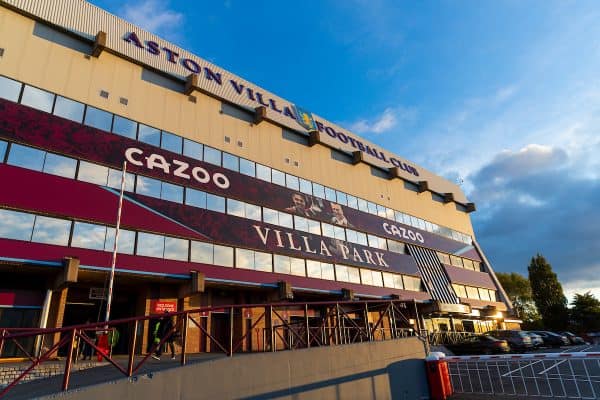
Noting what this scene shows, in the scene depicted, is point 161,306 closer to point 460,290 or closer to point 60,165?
point 60,165

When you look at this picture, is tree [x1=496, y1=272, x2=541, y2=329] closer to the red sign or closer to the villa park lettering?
the villa park lettering

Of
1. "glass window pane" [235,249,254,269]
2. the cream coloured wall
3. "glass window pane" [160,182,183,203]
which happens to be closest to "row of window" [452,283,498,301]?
the cream coloured wall

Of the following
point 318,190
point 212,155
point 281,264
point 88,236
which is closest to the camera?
point 88,236

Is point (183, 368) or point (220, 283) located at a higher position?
point (220, 283)

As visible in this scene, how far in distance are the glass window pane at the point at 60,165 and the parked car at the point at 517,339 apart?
85.4 ft

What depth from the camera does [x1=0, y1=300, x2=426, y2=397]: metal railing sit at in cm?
702

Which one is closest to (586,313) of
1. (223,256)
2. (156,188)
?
(223,256)

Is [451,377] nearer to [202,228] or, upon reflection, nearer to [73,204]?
[202,228]

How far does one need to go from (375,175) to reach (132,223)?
23456 mm

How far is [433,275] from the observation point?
34.4 m

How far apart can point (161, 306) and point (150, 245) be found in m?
3.58

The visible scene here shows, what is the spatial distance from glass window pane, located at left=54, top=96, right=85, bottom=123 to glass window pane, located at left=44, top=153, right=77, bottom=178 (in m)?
2.23

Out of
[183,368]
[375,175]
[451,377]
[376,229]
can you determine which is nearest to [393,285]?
[376,229]

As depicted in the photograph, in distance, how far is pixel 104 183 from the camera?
57.6 ft
